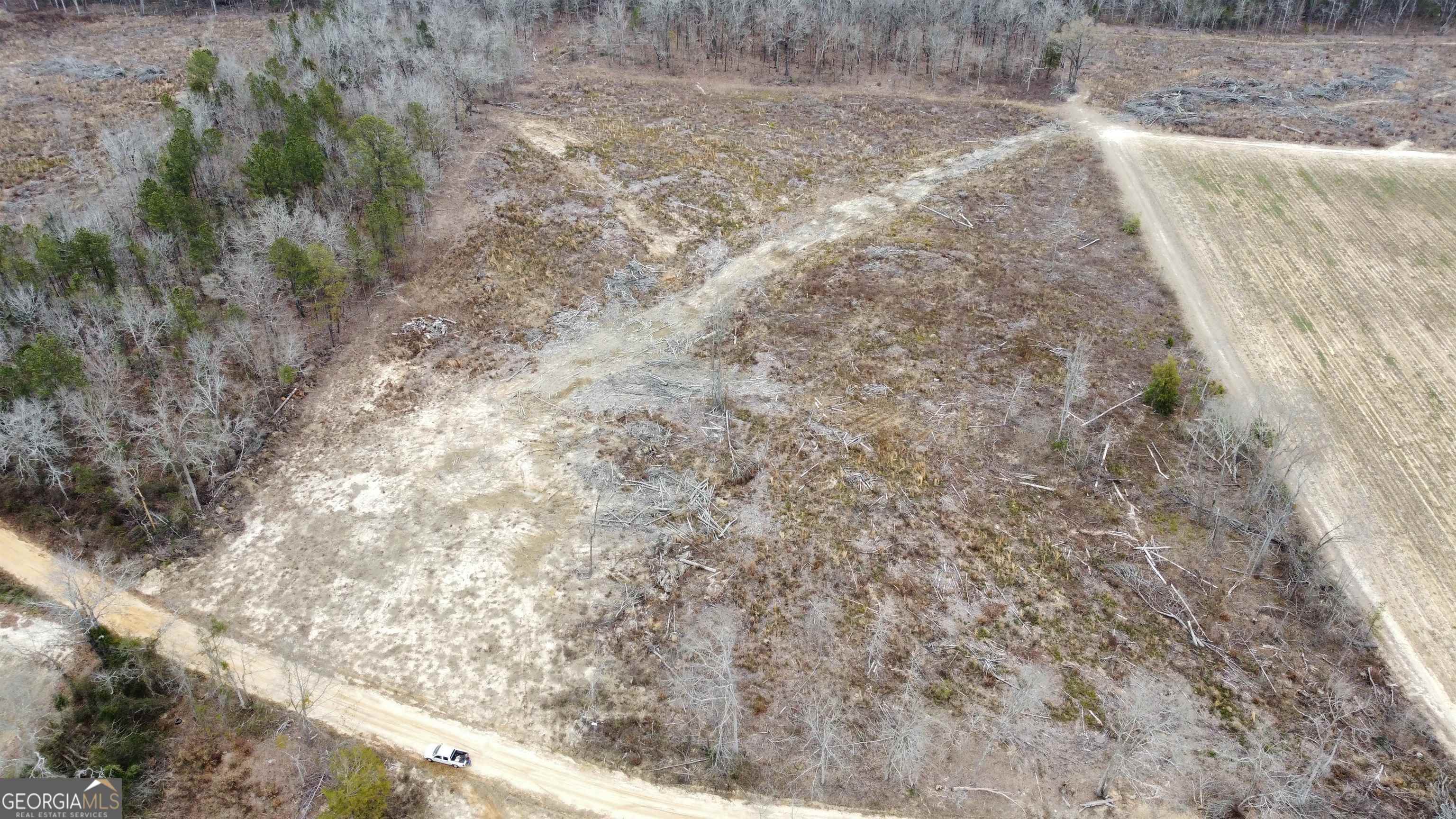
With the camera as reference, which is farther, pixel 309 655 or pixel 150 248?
pixel 150 248

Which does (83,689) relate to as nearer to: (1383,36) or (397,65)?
(397,65)

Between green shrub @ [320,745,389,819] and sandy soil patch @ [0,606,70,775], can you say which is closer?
green shrub @ [320,745,389,819]

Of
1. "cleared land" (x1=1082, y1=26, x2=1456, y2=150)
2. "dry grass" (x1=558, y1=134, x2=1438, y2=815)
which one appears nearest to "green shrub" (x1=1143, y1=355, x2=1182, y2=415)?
"dry grass" (x1=558, y1=134, x2=1438, y2=815)

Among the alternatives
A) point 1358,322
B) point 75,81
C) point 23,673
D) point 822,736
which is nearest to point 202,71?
point 75,81

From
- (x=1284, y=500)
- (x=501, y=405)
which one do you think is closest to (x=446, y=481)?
(x=501, y=405)

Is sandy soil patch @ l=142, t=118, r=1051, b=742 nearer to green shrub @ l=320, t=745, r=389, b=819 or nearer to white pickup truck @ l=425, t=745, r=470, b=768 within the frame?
white pickup truck @ l=425, t=745, r=470, b=768

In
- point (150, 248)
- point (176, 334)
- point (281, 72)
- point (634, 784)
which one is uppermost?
point (281, 72)
